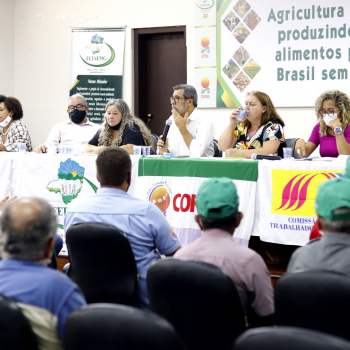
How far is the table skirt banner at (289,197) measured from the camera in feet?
9.62

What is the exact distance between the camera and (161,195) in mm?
3342

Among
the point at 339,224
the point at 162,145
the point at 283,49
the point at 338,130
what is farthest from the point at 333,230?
the point at 283,49

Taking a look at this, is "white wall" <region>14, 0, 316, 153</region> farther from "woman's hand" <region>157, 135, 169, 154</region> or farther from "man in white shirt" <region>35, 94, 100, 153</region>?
"woman's hand" <region>157, 135, 169, 154</region>

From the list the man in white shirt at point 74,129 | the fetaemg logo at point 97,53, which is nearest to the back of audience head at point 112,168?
the man in white shirt at point 74,129

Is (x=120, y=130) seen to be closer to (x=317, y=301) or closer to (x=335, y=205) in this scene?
(x=335, y=205)

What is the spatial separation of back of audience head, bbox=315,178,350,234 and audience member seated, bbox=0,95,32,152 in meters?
3.80

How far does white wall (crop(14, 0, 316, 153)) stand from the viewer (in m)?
6.17

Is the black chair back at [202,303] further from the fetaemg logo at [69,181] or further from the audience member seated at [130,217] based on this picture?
the fetaemg logo at [69,181]

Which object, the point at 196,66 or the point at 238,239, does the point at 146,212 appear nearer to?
the point at 238,239

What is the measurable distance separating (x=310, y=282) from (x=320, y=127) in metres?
2.64

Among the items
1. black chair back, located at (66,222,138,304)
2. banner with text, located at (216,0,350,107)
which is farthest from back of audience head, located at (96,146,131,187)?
banner with text, located at (216,0,350,107)

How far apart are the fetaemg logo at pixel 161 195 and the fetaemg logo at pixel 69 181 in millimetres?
473

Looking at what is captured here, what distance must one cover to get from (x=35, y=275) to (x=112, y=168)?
0.95 meters

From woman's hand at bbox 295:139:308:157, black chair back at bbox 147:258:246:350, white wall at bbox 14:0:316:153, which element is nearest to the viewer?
black chair back at bbox 147:258:246:350
